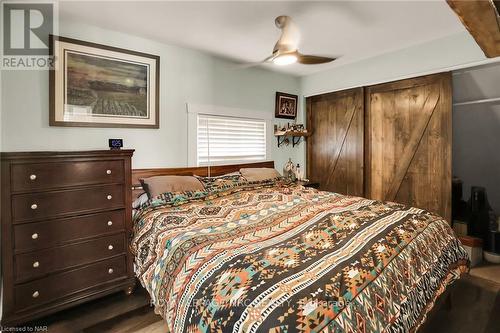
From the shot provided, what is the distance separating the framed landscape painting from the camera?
245cm

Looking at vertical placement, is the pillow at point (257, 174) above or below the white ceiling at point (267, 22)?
below

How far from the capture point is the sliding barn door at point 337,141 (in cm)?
397

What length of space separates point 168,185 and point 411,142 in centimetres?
301

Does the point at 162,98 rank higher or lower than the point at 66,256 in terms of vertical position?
higher

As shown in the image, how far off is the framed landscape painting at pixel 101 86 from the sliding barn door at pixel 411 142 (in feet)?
9.68

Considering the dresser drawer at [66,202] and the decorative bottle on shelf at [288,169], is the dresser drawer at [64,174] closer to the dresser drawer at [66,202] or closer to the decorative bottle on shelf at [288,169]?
the dresser drawer at [66,202]

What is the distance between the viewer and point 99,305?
2256mm

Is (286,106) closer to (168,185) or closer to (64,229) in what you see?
(168,185)

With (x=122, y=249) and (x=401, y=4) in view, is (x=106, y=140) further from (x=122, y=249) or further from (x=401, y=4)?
(x=401, y=4)

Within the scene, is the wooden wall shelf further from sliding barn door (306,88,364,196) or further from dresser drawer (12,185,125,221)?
dresser drawer (12,185,125,221)

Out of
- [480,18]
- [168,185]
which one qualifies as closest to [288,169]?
[168,185]

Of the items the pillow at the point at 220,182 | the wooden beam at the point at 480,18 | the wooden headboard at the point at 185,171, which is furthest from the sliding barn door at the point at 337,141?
the wooden beam at the point at 480,18

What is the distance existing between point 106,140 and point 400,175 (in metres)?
3.58

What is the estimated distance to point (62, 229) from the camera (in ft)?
6.56
